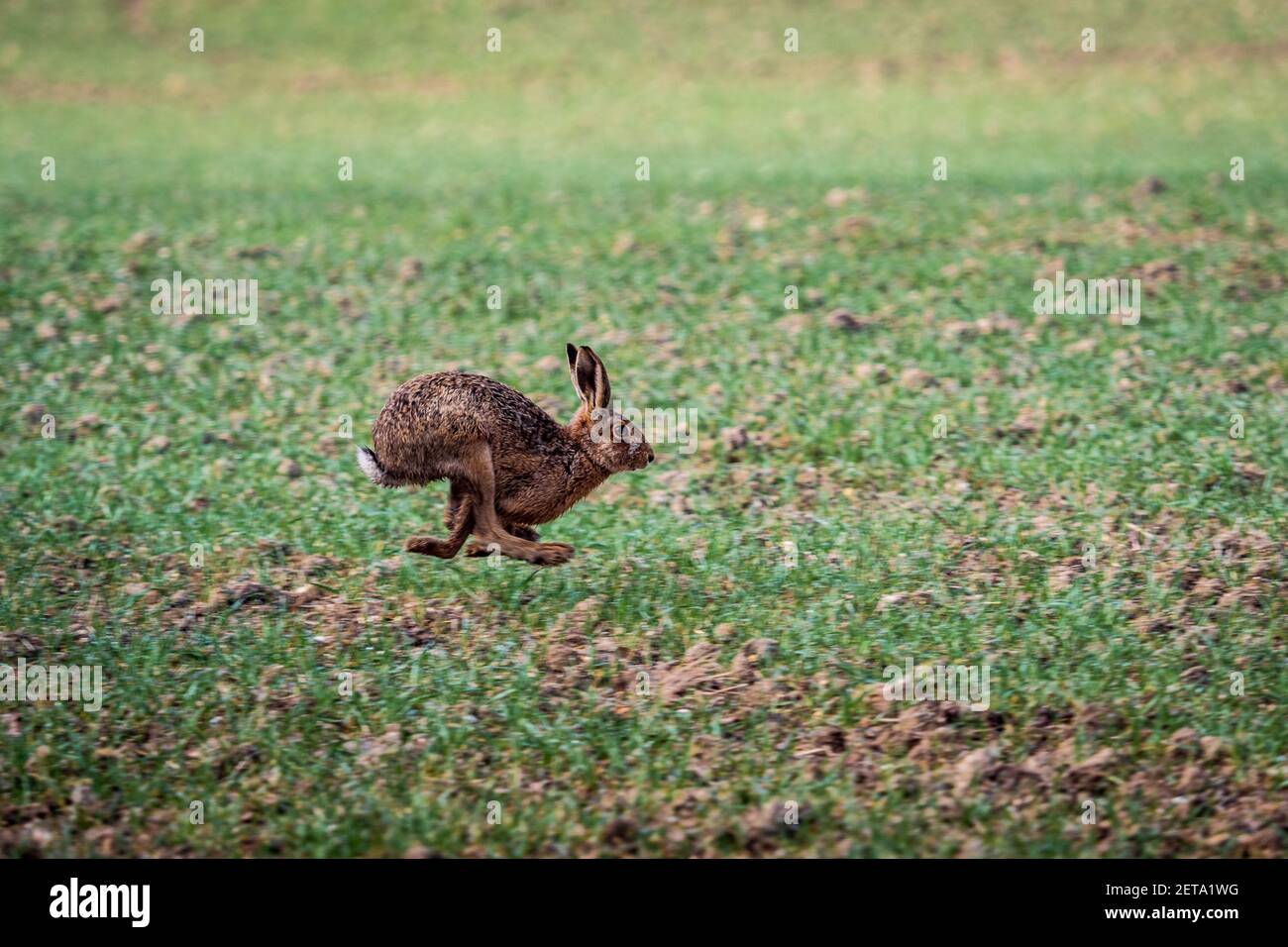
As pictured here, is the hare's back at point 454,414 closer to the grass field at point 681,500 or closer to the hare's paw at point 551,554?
the hare's paw at point 551,554

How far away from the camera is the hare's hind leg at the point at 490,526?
7.57 m

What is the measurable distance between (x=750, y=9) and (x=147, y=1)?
11252mm

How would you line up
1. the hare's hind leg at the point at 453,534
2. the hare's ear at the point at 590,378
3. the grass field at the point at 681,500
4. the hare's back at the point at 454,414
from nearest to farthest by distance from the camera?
the grass field at the point at 681,500 → the hare's back at the point at 454,414 → the hare's ear at the point at 590,378 → the hare's hind leg at the point at 453,534

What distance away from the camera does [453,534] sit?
7918 millimetres

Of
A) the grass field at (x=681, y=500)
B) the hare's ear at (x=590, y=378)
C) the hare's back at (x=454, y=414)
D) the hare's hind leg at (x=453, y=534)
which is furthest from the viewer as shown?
the hare's hind leg at (x=453, y=534)

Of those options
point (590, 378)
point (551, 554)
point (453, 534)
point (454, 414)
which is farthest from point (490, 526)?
point (590, 378)

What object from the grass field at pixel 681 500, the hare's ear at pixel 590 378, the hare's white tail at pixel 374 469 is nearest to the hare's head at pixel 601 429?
the hare's ear at pixel 590 378

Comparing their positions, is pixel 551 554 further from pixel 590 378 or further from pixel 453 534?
pixel 590 378

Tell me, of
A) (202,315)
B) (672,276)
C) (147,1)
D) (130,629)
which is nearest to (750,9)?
(147,1)

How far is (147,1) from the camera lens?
28.2 meters

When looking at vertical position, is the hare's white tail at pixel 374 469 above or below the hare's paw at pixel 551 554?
above

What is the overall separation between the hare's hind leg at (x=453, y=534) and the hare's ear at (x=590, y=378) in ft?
2.75

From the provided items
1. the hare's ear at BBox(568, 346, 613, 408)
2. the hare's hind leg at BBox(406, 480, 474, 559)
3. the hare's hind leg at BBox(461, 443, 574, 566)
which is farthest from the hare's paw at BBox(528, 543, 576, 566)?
the hare's ear at BBox(568, 346, 613, 408)
